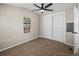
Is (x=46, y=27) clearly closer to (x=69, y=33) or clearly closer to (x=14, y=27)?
(x=69, y=33)

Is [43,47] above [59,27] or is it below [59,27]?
below

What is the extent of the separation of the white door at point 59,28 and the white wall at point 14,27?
1.26 feet

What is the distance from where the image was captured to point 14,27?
5.43 feet

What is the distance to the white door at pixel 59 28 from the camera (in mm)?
1859

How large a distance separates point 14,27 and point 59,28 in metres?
0.91

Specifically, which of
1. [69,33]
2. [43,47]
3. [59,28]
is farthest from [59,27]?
[43,47]

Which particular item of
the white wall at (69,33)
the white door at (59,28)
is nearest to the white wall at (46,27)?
the white door at (59,28)

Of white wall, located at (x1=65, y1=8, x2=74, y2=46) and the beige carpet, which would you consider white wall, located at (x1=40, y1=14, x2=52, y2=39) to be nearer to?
the beige carpet

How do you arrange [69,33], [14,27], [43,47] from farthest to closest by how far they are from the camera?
[43,47], [69,33], [14,27]

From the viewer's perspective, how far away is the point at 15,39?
1.69 metres

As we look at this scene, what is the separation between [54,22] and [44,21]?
22 cm

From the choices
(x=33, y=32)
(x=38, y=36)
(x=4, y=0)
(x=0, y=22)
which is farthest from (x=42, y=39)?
(x=4, y=0)

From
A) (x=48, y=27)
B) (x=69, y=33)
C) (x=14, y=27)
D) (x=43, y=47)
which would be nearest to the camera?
(x=14, y=27)

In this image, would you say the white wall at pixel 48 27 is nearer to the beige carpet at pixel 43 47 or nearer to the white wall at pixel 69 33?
the white wall at pixel 69 33
